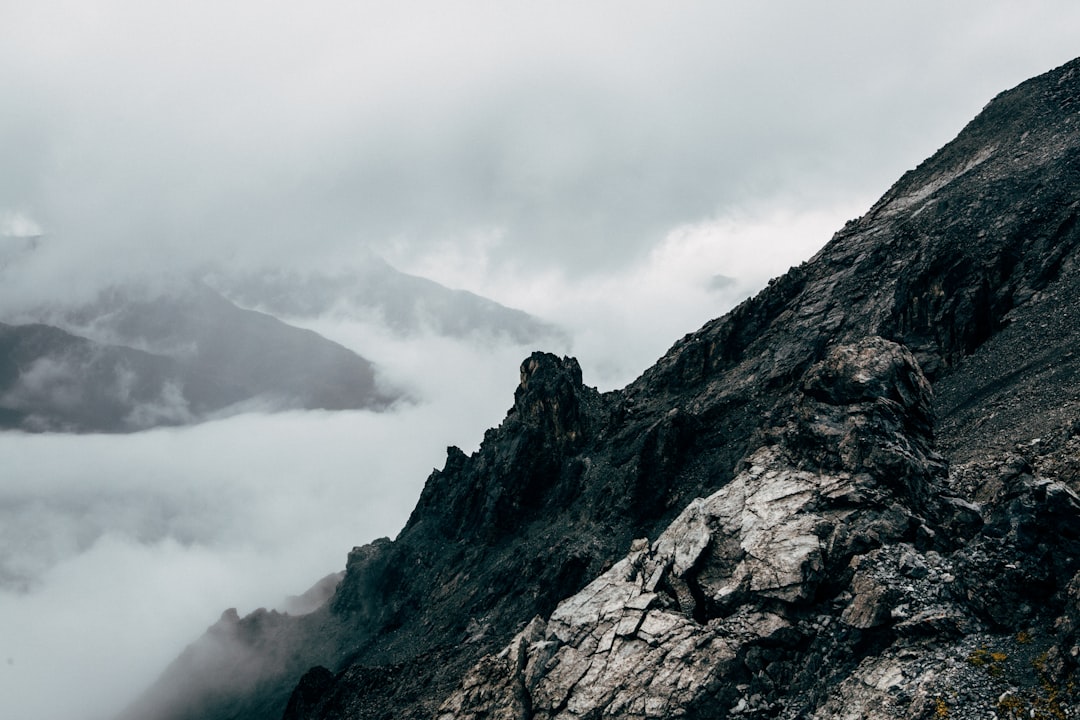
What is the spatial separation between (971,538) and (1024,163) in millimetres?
71583

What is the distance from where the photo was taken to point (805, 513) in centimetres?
4356

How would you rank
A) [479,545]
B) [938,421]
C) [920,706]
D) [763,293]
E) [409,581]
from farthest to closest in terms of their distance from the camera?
[409,581], [479,545], [763,293], [938,421], [920,706]

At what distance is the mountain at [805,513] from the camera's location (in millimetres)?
34094

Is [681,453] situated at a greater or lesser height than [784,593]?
greater

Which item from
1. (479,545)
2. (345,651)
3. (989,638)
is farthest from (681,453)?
(345,651)

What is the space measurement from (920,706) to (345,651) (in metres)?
112

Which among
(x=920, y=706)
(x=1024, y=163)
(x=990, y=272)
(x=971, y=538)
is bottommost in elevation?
(x=920, y=706)

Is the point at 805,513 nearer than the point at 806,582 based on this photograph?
No

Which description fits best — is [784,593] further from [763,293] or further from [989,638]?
[763,293]

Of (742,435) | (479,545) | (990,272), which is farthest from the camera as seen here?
(479,545)

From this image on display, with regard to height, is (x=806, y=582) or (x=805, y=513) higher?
(x=805, y=513)

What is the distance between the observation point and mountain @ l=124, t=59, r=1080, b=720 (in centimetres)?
3409

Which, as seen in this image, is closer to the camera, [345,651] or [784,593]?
[784,593]

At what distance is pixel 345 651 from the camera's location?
12012 centimetres
